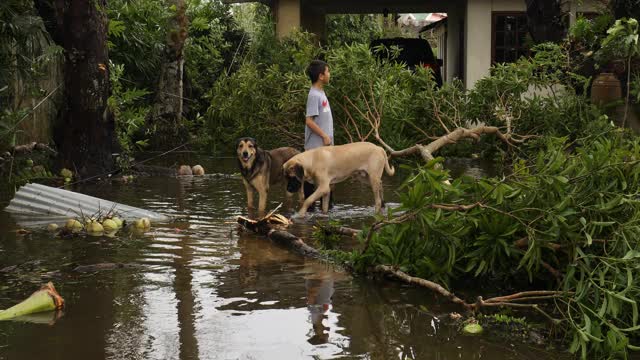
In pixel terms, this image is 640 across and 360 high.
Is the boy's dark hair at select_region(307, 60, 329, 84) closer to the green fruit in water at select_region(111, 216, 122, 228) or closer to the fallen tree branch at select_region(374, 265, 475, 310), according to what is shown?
the green fruit in water at select_region(111, 216, 122, 228)

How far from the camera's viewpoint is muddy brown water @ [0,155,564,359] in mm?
5578

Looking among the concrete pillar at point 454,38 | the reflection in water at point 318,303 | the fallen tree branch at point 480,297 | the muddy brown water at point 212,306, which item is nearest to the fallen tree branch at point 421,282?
the fallen tree branch at point 480,297

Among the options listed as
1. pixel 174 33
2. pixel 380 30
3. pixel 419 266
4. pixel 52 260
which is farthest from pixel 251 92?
pixel 380 30

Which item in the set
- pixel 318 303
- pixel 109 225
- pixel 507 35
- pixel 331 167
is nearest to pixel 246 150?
pixel 331 167

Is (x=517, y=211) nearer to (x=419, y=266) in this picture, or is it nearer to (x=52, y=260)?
(x=419, y=266)

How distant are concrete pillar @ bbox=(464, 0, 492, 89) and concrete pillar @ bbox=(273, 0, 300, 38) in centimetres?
439

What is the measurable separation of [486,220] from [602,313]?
1.48 m

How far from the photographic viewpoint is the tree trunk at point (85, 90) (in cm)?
1377

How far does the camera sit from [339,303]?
21.9 ft

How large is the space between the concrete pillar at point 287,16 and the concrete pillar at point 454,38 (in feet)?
18.4

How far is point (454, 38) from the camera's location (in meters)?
28.3

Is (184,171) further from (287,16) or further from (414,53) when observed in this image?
(414,53)

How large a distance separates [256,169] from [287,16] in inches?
505

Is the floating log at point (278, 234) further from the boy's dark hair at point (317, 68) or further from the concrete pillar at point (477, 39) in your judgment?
the concrete pillar at point (477, 39)
